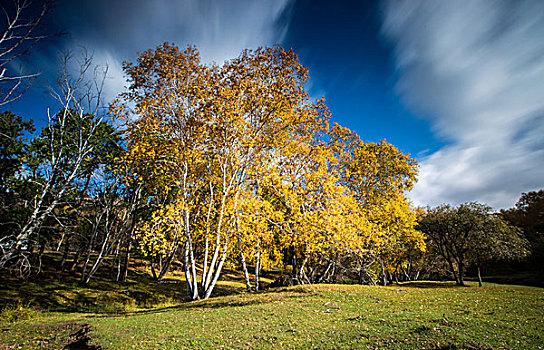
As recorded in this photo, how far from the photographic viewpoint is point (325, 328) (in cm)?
832

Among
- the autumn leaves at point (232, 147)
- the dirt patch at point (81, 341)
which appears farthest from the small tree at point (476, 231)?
the dirt patch at point (81, 341)

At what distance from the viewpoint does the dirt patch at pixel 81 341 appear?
8137 millimetres

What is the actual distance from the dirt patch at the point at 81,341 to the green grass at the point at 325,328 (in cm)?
24

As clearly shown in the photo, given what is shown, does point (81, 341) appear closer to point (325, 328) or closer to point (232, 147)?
point (325, 328)

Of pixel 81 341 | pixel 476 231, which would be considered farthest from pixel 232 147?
pixel 476 231

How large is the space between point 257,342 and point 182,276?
34.8m

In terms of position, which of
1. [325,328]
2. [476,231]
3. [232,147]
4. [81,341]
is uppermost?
[232,147]

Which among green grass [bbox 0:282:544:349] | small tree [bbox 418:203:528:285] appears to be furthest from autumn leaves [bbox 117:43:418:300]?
small tree [bbox 418:203:528:285]

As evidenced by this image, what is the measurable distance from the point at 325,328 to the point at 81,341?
8865 mm

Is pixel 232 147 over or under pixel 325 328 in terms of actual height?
over

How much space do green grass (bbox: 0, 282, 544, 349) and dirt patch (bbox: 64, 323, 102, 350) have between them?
24 centimetres

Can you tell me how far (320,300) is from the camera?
41.2ft

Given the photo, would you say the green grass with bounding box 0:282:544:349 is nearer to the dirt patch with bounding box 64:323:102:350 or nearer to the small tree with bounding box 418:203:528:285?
the dirt patch with bounding box 64:323:102:350

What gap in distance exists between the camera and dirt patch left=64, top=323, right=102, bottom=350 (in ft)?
26.7
